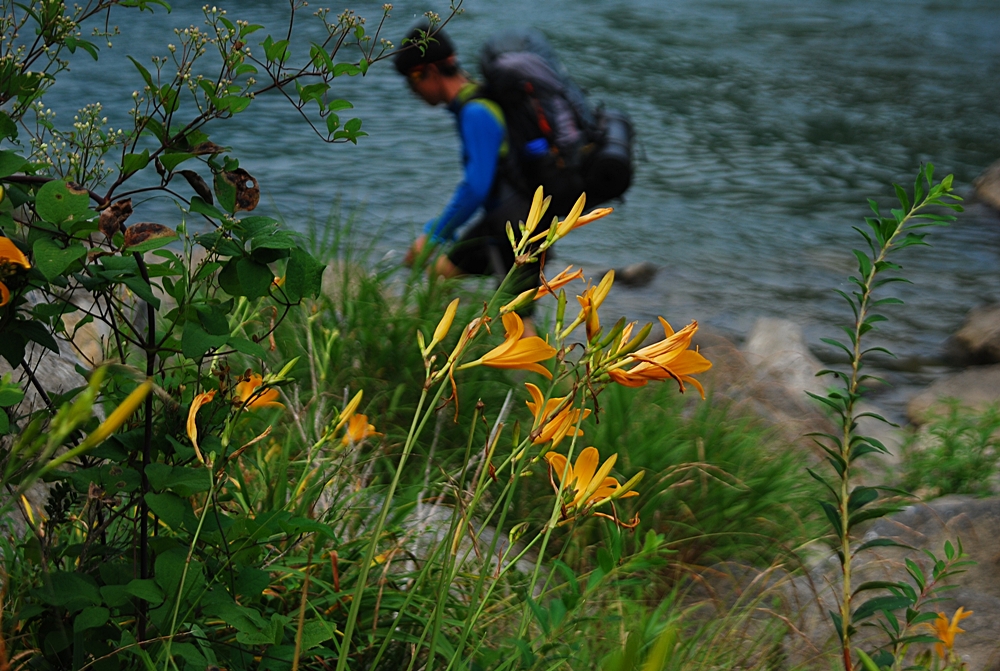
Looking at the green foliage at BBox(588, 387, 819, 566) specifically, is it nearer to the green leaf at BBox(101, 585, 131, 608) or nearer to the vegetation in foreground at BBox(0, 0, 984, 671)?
the vegetation in foreground at BBox(0, 0, 984, 671)

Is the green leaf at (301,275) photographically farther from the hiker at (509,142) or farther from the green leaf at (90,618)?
the hiker at (509,142)

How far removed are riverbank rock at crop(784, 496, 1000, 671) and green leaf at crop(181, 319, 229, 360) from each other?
4.90ft

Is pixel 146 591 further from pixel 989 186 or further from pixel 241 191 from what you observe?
pixel 989 186

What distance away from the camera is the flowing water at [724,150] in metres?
7.62

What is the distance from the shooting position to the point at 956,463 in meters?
3.63

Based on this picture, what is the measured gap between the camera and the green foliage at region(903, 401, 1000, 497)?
143 inches

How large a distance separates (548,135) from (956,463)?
2.20 m

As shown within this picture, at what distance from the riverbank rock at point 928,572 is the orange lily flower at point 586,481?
1173 mm

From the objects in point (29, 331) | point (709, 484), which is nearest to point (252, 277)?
point (29, 331)

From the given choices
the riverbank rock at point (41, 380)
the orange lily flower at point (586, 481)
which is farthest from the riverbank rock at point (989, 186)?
the orange lily flower at point (586, 481)

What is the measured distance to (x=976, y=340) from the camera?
6352mm

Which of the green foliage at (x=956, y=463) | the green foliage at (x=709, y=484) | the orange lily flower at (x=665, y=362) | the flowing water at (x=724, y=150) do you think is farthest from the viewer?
the flowing water at (x=724, y=150)

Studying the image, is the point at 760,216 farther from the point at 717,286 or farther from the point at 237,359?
the point at 237,359

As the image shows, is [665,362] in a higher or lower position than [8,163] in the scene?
lower
